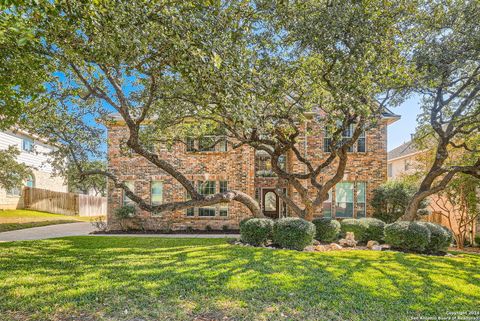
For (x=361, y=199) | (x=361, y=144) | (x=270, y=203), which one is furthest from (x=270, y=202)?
(x=361, y=144)

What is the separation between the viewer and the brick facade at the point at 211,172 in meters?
15.9

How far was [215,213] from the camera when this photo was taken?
1612 cm

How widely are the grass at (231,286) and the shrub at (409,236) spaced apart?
84cm

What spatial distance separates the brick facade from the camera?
1592 cm

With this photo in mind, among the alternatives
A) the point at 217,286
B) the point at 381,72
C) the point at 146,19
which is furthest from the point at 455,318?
the point at 146,19

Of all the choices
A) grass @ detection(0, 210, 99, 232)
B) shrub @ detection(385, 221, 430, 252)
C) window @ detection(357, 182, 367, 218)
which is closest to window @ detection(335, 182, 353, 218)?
window @ detection(357, 182, 367, 218)

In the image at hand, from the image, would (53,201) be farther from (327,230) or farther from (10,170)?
(327,230)

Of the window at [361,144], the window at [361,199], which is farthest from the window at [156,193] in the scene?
the window at [361,144]

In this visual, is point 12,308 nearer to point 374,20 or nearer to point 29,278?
point 29,278

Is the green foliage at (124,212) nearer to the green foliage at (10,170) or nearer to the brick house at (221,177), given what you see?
the brick house at (221,177)

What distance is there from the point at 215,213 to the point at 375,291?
11.4 metres

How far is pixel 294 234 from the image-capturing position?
9609mm

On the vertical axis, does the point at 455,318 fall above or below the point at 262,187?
below

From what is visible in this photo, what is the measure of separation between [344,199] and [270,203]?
436cm
